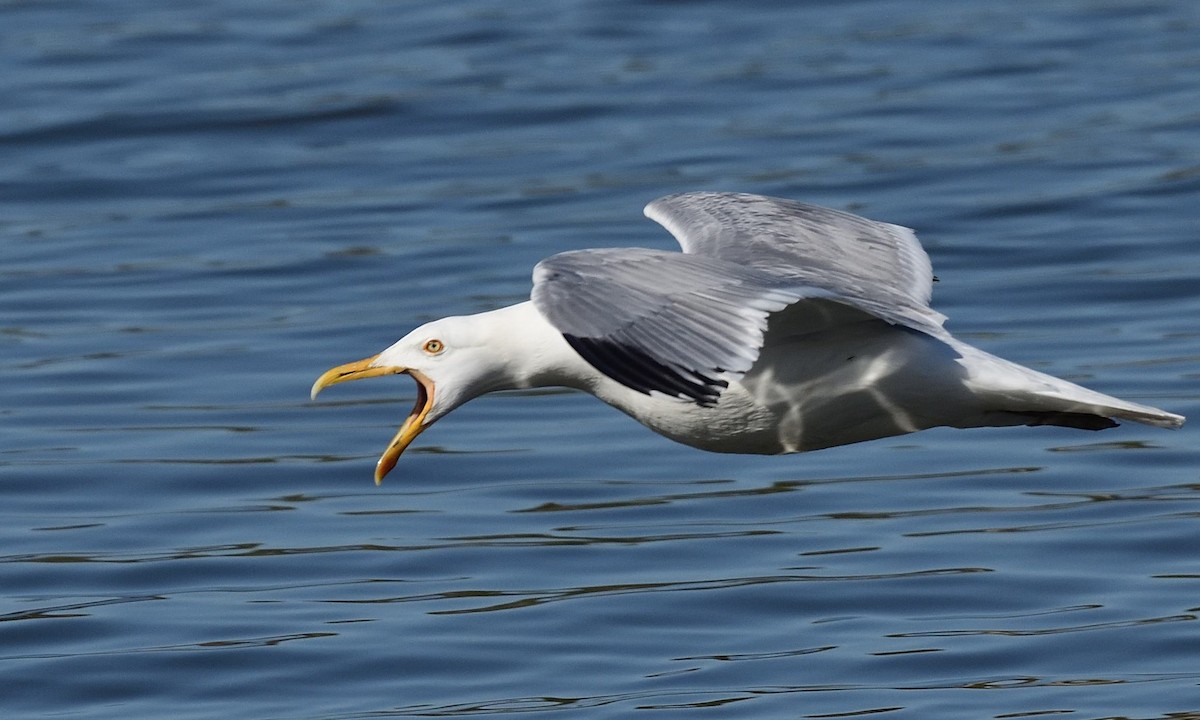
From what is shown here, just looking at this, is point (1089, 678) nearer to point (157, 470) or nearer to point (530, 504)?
point (530, 504)

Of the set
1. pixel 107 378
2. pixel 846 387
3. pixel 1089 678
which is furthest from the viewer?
pixel 107 378

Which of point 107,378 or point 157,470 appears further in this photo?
point 107,378

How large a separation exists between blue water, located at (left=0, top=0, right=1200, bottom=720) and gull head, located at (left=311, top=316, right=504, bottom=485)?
1097 millimetres

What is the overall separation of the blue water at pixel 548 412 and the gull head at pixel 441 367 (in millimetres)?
1097

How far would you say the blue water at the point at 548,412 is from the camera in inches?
345

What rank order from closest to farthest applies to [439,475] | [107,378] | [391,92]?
1. [439,475]
2. [107,378]
3. [391,92]

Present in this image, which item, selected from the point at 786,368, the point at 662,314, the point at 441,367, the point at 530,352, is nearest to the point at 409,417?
the point at 441,367

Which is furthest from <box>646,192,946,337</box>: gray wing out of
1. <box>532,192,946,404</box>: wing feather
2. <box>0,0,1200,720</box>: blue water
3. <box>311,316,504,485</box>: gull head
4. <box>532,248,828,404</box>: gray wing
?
<box>0,0,1200,720</box>: blue water

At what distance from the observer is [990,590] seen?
9406mm

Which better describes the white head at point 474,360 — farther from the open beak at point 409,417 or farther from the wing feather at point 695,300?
the wing feather at point 695,300

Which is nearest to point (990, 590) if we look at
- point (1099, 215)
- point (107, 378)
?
point (107, 378)

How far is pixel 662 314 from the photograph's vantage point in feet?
21.6

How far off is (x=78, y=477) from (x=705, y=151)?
8.61 meters

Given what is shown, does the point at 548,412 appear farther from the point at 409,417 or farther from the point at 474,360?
the point at 474,360
